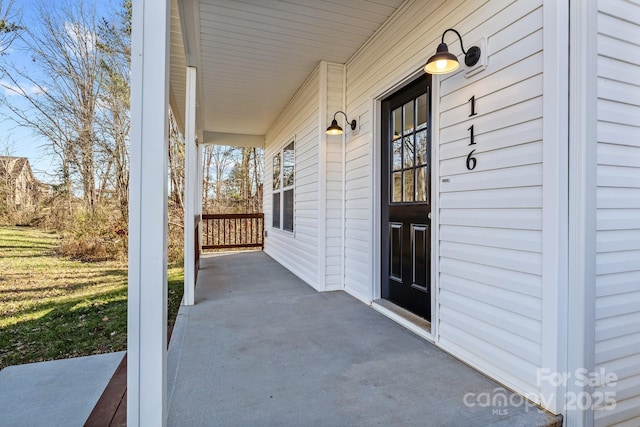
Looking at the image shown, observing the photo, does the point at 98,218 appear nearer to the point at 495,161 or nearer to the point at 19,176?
the point at 19,176

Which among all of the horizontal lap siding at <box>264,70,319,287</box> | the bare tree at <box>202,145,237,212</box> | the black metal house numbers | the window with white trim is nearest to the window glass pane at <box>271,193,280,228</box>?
the window with white trim

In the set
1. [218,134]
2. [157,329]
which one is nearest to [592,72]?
[157,329]

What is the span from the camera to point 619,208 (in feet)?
5.37

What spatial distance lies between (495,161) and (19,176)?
2.37m

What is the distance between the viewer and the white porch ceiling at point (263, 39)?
2.91m

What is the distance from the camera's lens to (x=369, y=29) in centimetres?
327

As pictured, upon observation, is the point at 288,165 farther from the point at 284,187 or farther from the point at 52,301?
the point at 52,301

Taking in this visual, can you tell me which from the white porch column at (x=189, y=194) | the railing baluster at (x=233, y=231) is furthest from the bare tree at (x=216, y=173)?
the white porch column at (x=189, y=194)

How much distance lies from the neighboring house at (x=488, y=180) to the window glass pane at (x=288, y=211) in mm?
2373

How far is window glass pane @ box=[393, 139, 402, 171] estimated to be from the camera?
3.16 m

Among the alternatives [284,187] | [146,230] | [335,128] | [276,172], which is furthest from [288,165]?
[146,230]

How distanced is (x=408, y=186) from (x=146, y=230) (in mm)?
2302

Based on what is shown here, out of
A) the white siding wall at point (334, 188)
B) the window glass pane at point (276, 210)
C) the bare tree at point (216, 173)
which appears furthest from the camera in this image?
the bare tree at point (216, 173)

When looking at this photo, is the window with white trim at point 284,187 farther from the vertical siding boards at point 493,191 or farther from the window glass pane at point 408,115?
the vertical siding boards at point 493,191
